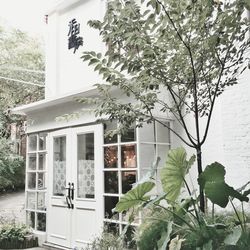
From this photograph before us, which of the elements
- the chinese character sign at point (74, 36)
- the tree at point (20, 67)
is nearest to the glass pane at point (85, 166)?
the chinese character sign at point (74, 36)

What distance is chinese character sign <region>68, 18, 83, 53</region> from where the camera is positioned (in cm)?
780

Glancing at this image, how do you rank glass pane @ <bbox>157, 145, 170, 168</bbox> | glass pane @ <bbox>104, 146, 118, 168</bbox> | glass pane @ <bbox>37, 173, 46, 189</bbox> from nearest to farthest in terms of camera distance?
glass pane @ <bbox>157, 145, 170, 168</bbox>, glass pane @ <bbox>104, 146, 118, 168</bbox>, glass pane @ <bbox>37, 173, 46, 189</bbox>

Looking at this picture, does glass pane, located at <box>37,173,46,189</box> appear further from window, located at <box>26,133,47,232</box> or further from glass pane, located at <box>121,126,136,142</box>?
glass pane, located at <box>121,126,136,142</box>

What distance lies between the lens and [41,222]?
686cm

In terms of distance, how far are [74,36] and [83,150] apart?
3.11 m

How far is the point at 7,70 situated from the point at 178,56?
10.7 meters

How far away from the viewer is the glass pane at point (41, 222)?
6785 mm

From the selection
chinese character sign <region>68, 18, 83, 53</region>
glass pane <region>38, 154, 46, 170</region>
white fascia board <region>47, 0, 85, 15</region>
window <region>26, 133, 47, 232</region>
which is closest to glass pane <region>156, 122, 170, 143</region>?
window <region>26, 133, 47, 232</region>

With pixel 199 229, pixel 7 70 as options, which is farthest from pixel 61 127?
pixel 7 70

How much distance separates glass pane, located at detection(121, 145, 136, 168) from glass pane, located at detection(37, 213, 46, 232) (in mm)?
2476

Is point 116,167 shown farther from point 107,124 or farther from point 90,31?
point 90,31

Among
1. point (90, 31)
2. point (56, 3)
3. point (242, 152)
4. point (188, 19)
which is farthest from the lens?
point (56, 3)

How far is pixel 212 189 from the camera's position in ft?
8.46

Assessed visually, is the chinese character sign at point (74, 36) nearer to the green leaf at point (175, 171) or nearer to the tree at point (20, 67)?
the tree at point (20, 67)
